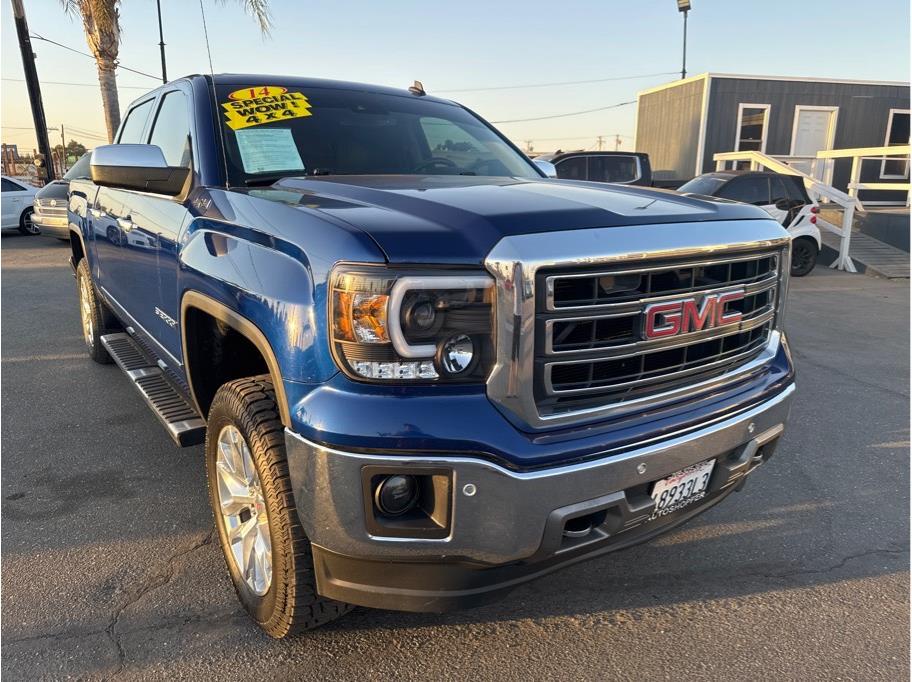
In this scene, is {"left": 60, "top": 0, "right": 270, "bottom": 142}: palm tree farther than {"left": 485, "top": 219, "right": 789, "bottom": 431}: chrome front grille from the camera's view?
Yes

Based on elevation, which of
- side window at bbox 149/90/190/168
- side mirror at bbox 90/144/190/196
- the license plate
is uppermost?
side window at bbox 149/90/190/168

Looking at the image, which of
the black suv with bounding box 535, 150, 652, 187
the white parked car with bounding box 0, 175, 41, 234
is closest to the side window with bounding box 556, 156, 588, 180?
the black suv with bounding box 535, 150, 652, 187

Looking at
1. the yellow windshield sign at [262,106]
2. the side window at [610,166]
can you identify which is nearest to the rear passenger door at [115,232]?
the yellow windshield sign at [262,106]

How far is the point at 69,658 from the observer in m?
2.16

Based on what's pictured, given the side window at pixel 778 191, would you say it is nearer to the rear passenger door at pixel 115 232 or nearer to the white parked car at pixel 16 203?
the rear passenger door at pixel 115 232

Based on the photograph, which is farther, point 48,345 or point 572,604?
point 48,345

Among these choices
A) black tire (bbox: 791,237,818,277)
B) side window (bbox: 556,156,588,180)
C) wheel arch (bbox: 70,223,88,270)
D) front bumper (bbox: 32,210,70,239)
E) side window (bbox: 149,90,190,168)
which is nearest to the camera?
side window (bbox: 149,90,190,168)

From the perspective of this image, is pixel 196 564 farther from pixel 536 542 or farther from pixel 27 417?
pixel 27 417

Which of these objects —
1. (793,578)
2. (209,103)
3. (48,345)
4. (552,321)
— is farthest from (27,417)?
(793,578)

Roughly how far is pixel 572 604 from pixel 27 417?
144 inches

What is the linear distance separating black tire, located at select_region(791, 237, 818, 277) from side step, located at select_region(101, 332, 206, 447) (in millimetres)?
10533

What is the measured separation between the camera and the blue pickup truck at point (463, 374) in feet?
5.61

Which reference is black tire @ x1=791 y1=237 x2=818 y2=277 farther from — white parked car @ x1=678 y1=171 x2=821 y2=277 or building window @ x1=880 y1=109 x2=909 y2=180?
building window @ x1=880 y1=109 x2=909 y2=180

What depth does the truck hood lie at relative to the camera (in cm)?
175
